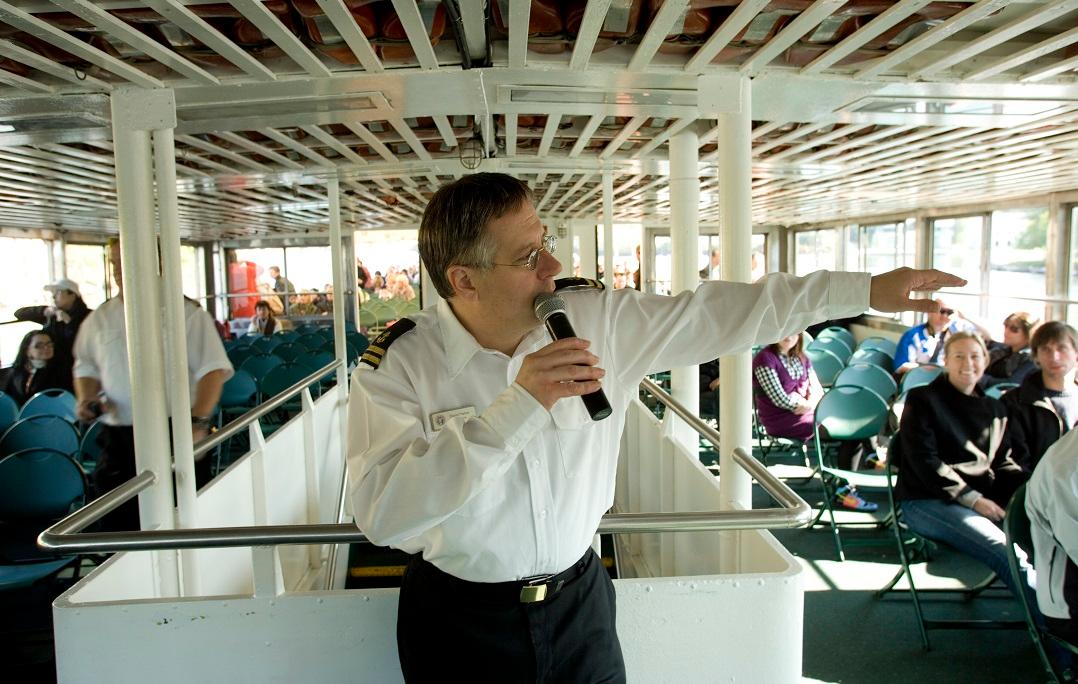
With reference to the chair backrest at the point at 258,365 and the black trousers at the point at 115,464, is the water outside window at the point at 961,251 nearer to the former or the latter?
the chair backrest at the point at 258,365

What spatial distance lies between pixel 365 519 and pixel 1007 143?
199 inches

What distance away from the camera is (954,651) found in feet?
11.1

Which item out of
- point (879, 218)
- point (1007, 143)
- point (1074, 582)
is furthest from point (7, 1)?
point (879, 218)

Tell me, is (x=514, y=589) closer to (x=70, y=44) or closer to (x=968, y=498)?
(x=70, y=44)

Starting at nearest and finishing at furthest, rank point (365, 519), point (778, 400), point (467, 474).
Answer: point (467, 474) → point (365, 519) → point (778, 400)

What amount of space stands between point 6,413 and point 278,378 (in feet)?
6.98

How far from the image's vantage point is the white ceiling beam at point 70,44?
6.33ft

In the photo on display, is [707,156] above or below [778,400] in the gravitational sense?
above

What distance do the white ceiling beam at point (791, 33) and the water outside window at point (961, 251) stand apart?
8.30 m

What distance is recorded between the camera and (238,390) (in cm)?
680

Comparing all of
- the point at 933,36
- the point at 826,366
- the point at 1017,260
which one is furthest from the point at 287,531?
the point at 1017,260

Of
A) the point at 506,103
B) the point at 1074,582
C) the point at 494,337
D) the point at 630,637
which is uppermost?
the point at 506,103

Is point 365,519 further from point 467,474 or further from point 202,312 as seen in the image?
point 202,312

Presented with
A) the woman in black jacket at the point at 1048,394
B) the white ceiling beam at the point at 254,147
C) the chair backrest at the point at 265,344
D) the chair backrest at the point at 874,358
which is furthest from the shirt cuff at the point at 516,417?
the chair backrest at the point at 265,344
